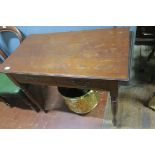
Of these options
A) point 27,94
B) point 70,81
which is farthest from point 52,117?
point 70,81

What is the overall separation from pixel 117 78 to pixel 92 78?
0.14 meters

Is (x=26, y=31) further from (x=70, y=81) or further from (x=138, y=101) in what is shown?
(x=138, y=101)

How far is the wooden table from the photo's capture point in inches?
38.7

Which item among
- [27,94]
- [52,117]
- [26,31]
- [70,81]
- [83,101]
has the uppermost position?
[26,31]

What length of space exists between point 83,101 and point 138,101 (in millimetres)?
530

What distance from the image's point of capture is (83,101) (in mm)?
1415

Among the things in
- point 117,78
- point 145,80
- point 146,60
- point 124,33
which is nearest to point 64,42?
point 124,33

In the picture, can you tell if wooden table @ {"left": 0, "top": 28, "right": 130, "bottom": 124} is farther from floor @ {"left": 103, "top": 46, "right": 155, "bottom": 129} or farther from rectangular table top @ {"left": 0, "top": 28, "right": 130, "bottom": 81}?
floor @ {"left": 103, "top": 46, "right": 155, "bottom": 129}

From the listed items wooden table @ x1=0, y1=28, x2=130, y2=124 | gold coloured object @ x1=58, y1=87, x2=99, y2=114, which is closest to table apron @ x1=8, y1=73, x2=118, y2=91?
wooden table @ x1=0, y1=28, x2=130, y2=124

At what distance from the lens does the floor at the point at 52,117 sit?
1.55m

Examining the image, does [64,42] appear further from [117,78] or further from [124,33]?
[117,78]

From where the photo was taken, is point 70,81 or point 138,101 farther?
point 138,101

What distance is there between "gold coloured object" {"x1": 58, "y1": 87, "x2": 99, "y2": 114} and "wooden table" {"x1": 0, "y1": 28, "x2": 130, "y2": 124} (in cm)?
29

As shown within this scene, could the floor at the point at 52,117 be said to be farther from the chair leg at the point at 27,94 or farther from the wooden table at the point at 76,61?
the wooden table at the point at 76,61
